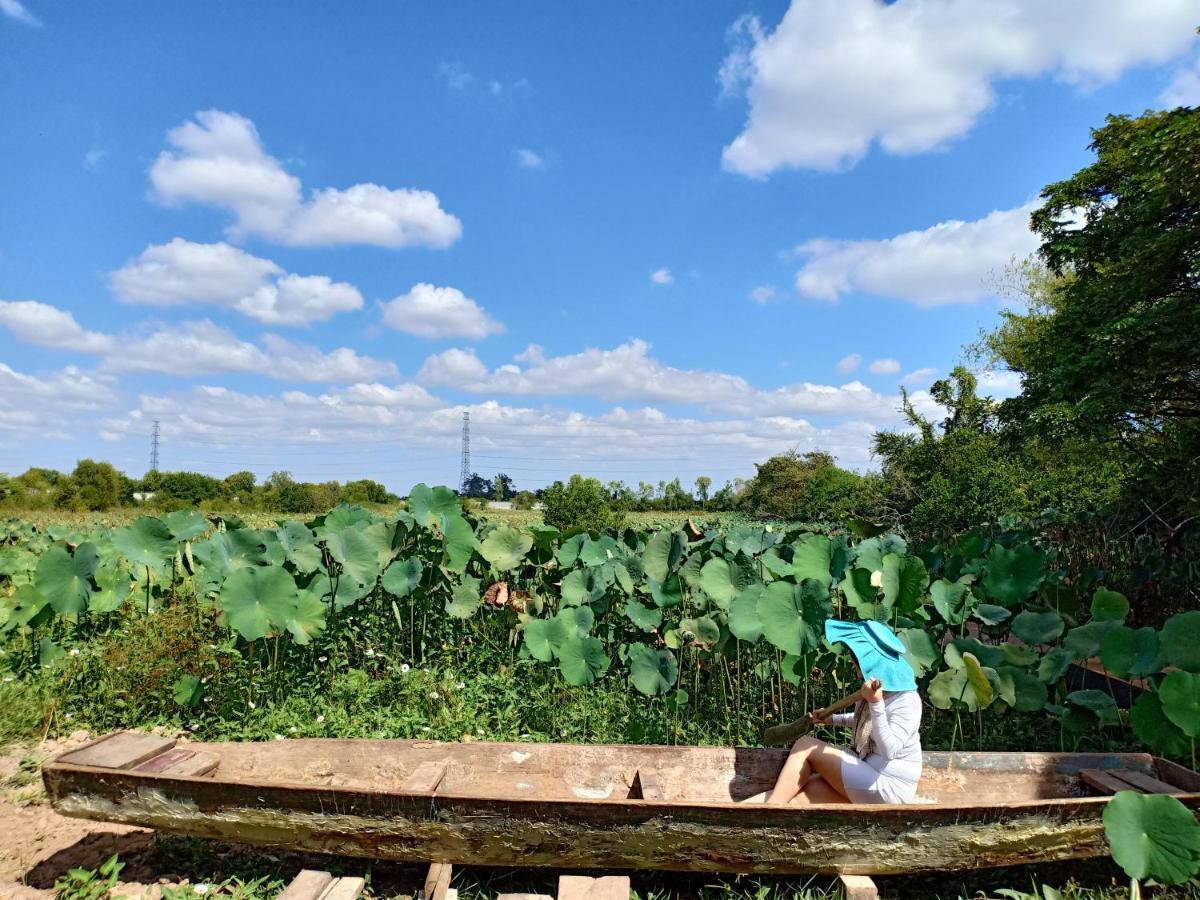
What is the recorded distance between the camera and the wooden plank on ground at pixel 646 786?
3.34m

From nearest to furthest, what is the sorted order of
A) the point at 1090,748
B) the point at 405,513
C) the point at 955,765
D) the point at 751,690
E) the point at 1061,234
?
the point at 955,765
the point at 1090,748
the point at 751,690
the point at 405,513
the point at 1061,234

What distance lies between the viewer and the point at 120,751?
3.26 meters

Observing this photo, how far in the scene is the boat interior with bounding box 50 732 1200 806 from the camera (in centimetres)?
351

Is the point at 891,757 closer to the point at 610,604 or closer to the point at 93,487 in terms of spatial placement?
the point at 610,604

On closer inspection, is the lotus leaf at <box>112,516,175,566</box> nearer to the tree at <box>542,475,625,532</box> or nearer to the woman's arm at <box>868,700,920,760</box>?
the woman's arm at <box>868,700,920,760</box>

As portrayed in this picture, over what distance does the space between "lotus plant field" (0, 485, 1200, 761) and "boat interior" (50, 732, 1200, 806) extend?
371mm

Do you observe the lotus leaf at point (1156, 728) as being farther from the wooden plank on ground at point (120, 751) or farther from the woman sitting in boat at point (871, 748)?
the wooden plank on ground at point (120, 751)

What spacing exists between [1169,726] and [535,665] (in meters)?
3.54

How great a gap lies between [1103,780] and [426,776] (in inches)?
121

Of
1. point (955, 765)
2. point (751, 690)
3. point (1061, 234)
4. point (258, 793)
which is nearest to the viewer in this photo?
point (258, 793)

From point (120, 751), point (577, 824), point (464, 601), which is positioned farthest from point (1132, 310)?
point (120, 751)

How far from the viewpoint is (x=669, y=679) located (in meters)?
4.54

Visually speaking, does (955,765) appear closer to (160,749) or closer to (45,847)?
(160,749)

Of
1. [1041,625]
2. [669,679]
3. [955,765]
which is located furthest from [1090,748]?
[669,679]
